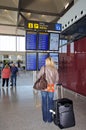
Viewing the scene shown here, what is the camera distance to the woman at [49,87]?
181 inches

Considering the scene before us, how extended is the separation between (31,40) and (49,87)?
365cm

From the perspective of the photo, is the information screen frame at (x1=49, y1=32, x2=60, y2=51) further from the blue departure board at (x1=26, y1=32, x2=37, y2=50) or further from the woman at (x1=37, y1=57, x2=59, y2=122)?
the woman at (x1=37, y1=57, x2=59, y2=122)

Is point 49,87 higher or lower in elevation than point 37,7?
lower

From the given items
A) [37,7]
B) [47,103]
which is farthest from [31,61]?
[37,7]

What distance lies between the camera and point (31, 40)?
7.90 m

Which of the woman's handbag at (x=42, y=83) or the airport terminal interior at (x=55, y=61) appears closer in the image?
the woman's handbag at (x=42, y=83)

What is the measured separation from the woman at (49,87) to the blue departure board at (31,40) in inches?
129

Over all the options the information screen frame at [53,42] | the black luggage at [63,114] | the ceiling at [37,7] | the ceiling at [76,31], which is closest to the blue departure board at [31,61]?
the information screen frame at [53,42]

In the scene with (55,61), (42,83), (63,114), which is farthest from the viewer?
(55,61)

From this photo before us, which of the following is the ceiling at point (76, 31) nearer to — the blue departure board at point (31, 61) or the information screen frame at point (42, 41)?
the information screen frame at point (42, 41)

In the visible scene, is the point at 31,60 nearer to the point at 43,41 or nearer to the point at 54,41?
the point at 43,41

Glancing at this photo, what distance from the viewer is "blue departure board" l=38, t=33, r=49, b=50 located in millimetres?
8094

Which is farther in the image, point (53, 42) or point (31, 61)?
point (53, 42)

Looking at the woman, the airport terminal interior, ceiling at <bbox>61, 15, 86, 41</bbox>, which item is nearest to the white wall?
the airport terminal interior
